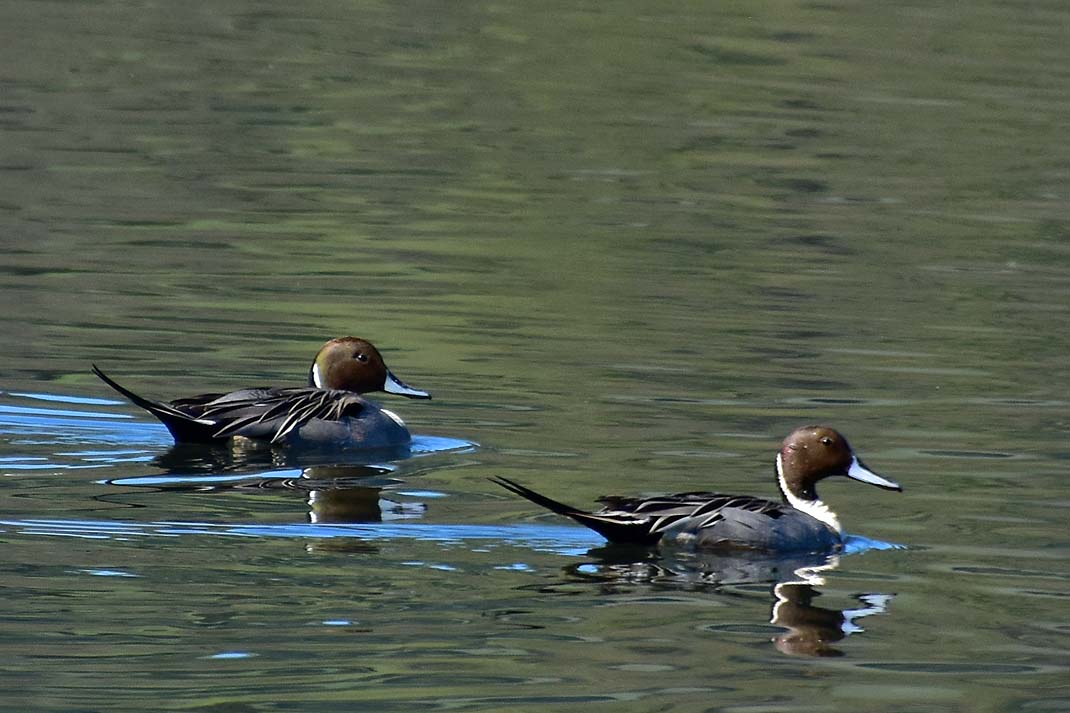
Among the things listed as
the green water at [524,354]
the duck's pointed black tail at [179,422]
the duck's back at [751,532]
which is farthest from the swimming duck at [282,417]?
the duck's back at [751,532]

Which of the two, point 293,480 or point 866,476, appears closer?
point 866,476

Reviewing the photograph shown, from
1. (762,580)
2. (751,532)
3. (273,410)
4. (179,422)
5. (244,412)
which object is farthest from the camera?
(273,410)

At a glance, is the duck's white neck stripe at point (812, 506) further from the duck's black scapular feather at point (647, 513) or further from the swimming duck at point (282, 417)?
the swimming duck at point (282, 417)

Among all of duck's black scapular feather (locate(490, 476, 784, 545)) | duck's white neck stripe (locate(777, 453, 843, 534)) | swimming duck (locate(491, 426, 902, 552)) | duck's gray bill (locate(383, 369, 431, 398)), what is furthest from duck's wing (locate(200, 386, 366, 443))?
A: duck's white neck stripe (locate(777, 453, 843, 534))

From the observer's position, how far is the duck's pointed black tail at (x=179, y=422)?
38.1 feet

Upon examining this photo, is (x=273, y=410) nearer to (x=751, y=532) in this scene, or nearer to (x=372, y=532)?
(x=372, y=532)

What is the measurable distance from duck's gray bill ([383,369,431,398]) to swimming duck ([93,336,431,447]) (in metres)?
0.25

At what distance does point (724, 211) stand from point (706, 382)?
24.3ft

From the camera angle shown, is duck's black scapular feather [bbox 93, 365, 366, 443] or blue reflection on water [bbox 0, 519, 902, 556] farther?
duck's black scapular feather [bbox 93, 365, 366, 443]

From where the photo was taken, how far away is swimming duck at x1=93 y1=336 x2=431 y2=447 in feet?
38.6

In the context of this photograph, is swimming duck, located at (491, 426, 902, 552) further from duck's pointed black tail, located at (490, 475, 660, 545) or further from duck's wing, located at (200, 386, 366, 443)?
duck's wing, located at (200, 386, 366, 443)

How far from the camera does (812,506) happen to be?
410 inches

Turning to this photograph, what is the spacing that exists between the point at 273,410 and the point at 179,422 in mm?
512

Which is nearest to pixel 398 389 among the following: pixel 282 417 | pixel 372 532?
pixel 282 417
